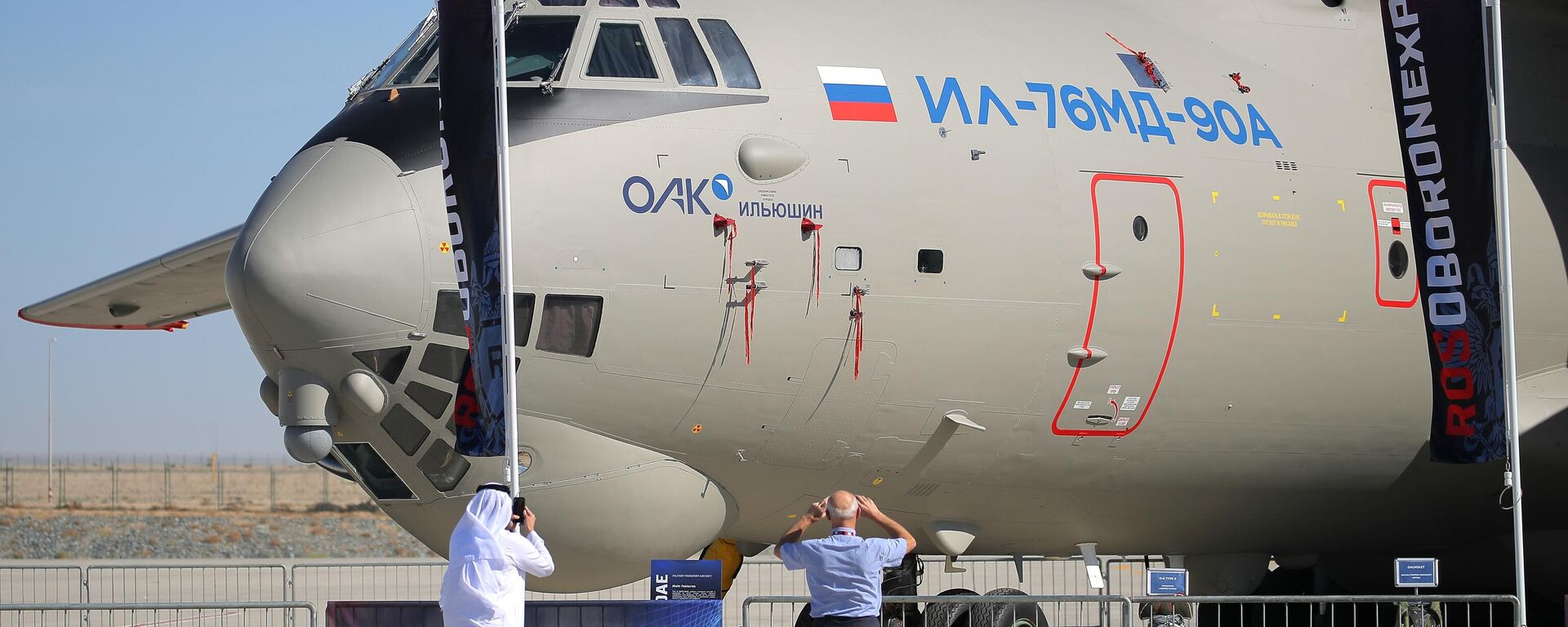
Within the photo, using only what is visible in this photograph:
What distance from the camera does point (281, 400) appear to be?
8.38 metres

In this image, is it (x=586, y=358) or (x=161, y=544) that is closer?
(x=586, y=358)

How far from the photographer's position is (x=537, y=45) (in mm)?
8820

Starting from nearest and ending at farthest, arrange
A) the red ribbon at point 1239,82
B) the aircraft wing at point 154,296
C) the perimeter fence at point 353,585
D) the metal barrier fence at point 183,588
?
the red ribbon at point 1239,82 < the aircraft wing at point 154,296 < the metal barrier fence at point 183,588 < the perimeter fence at point 353,585

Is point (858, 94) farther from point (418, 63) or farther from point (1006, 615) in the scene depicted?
point (1006, 615)

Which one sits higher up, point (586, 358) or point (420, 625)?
point (586, 358)

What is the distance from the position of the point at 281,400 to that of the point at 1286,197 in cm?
563

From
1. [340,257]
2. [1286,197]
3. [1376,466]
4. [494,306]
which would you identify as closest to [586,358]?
[494,306]

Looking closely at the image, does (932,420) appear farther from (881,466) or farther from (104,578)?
(104,578)

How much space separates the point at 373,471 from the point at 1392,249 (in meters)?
5.94

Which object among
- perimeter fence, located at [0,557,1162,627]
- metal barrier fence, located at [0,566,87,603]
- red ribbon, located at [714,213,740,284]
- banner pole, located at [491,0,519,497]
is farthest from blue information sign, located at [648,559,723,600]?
metal barrier fence, located at [0,566,87,603]

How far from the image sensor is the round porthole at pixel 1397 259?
32.4 ft

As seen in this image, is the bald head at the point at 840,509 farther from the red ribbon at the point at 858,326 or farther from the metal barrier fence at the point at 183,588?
the metal barrier fence at the point at 183,588

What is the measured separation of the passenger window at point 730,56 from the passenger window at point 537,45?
712 mm

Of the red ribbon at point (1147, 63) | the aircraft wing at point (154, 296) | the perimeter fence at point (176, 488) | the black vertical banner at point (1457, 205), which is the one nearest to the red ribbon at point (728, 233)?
the red ribbon at point (1147, 63)
